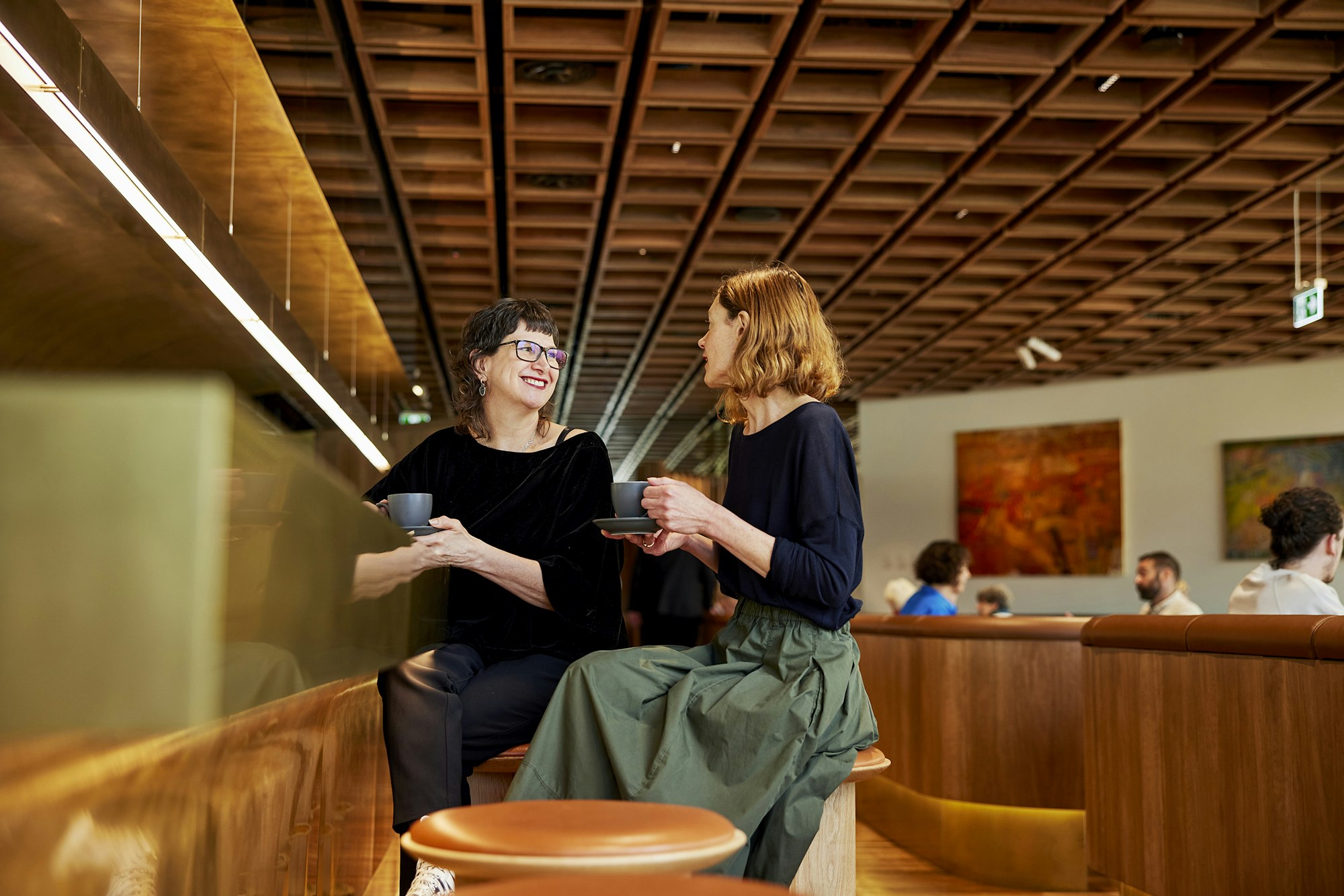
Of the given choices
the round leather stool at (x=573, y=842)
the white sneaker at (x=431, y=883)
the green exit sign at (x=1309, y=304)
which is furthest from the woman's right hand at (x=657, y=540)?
the green exit sign at (x=1309, y=304)

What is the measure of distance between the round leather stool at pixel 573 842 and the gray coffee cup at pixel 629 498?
24.9 inches

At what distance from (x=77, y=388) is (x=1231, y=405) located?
11.7 meters

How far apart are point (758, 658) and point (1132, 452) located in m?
10.6

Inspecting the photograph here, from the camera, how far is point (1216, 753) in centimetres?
267

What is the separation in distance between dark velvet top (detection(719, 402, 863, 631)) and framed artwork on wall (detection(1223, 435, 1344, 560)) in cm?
961

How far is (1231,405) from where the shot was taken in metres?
11.0

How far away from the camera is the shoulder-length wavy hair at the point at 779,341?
6.55ft

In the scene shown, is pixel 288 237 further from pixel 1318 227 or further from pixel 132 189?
pixel 1318 227

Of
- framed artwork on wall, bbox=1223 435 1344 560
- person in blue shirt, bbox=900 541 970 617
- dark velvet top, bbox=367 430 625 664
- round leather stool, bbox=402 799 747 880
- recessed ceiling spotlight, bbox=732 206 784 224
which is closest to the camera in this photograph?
round leather stool, bbox=402 799 747 880

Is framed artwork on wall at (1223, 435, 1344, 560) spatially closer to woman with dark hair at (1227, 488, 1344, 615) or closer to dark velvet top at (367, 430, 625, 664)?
woman with dark hair at (1227, 488, 1344, 615)

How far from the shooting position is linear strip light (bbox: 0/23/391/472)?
243 centimetres

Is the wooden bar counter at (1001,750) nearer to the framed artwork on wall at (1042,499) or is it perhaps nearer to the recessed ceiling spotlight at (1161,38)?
the recessed ceiling spotlight at (1161,38)

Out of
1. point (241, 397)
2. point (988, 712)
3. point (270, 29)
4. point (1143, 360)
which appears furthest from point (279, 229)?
point (1143, 360)

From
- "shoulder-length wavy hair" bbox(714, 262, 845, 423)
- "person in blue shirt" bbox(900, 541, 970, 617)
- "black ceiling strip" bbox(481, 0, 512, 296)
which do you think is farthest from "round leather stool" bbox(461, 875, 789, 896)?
"person in blue shirt" bbox(900, 541, 970, 617)
